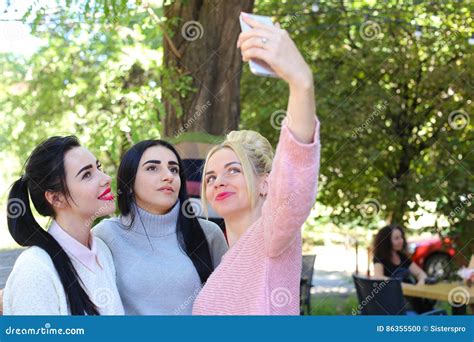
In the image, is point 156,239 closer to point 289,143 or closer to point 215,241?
point 215,241

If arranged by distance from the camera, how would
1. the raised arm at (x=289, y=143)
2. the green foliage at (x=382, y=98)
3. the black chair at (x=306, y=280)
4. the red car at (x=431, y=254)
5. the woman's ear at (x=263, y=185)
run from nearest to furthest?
1. the raised arm at (x=289, y=143)
2. the woman's ear at (x=263, y=185)
3. the black chair at (x=306, y=280)
4. the green foliage at (x=382, y=98)
5. the red car at (x=431, y=254)

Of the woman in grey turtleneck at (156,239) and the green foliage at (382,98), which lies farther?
the green foliage at (382,98)

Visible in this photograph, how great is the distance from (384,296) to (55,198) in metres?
3.41

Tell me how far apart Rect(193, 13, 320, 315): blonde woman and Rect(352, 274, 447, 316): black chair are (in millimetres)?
3018

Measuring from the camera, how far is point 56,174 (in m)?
2.05

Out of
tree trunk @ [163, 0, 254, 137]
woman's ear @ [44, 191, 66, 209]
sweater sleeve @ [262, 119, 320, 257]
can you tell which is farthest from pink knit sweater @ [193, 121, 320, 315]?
tree trunk @ [163, 0, 254, 137]

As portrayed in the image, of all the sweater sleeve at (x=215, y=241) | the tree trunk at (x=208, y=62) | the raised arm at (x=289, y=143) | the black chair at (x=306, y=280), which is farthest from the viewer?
the black chair at (x=306, y=280)

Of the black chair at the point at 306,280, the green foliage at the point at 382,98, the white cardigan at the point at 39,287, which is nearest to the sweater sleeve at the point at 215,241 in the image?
the white cardigan at the point at 39,287

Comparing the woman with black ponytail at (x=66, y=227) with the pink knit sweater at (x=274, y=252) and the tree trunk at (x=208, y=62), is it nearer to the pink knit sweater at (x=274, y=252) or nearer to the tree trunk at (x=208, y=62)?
the pink knit sweater at (x=274, y=252)

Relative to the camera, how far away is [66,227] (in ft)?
6.68

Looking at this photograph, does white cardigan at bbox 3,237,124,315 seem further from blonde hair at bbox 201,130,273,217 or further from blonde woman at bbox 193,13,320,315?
blonde hair at bbox 201,130,273,217

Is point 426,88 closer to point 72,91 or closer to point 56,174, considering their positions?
point 72,91

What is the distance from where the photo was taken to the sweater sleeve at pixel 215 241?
7.52 feet

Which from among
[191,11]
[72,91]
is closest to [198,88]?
[191,11]
